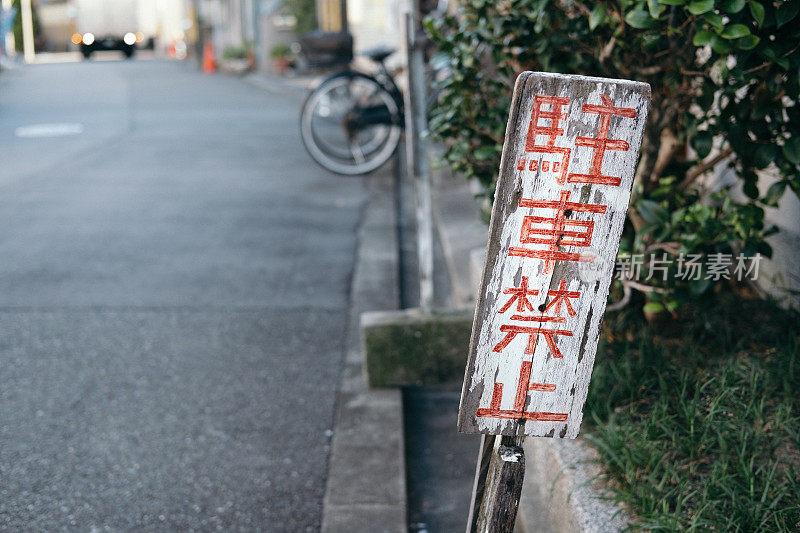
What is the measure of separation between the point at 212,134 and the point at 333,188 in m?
4.22

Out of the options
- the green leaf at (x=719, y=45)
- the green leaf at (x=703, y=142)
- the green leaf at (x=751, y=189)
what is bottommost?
the green leaf at (x=751, y=189)

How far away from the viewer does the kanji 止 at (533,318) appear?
5.60ft

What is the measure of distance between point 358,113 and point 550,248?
21.3 feet

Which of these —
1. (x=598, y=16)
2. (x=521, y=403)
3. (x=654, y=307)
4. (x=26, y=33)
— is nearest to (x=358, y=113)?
(x=654, y=307)

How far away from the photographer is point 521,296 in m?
1.71

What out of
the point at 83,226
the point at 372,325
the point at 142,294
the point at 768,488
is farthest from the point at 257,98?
the point at 768,488

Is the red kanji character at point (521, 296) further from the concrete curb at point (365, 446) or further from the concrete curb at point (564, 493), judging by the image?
the concrete curb at point (365, 446)

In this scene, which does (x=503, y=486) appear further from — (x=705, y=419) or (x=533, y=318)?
(x=705, y=419)

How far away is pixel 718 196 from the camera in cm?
307

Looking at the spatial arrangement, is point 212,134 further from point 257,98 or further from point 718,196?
point 718,196

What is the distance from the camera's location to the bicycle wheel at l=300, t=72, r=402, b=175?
7961 mm

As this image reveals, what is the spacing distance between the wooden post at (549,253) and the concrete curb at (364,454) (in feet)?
3.72

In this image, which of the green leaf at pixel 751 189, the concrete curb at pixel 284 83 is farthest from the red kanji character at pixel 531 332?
the concrete curb at pixel 284 83

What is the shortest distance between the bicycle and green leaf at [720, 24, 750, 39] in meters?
5.92
